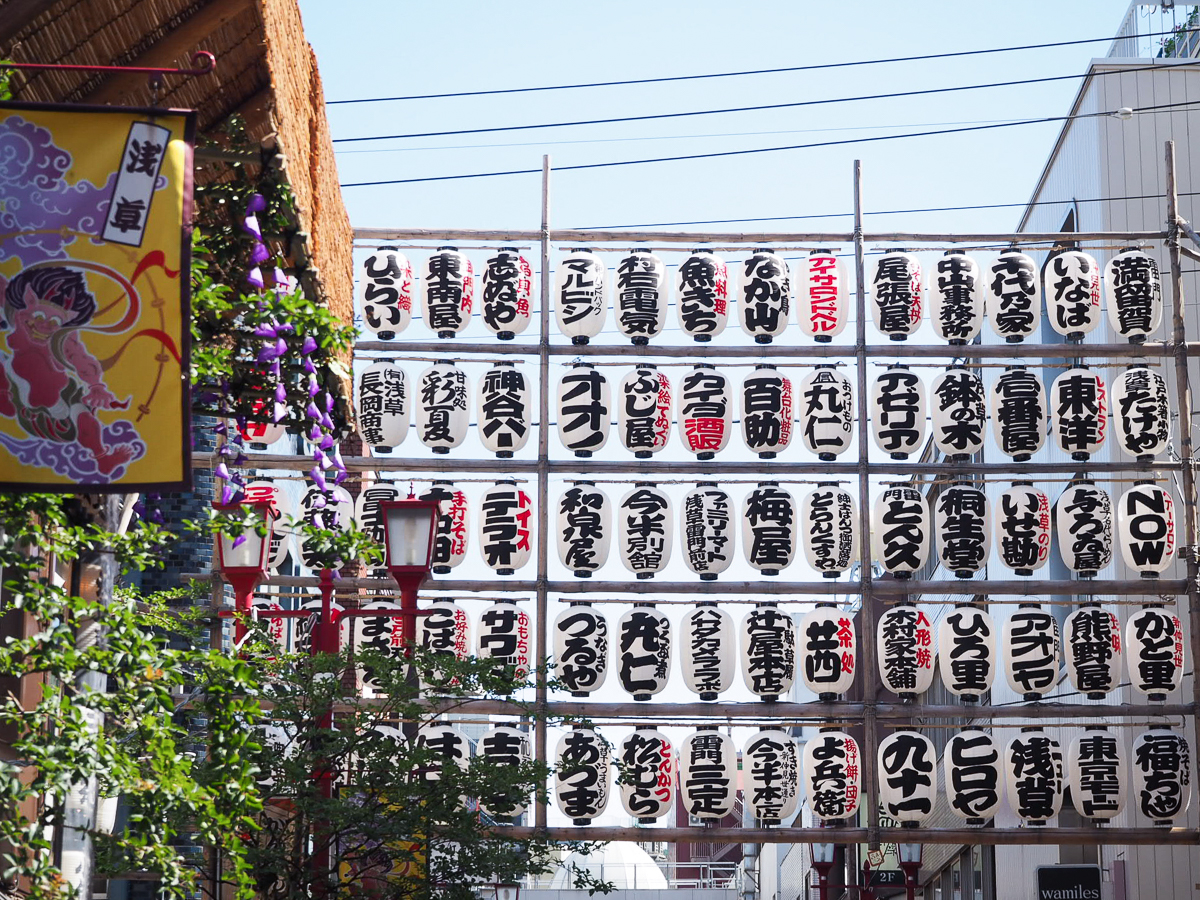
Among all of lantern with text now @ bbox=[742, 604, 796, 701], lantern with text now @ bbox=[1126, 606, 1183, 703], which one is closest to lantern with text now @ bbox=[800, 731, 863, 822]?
Answer: lantern with text now @ bbox=[742, 604, 796, 701]

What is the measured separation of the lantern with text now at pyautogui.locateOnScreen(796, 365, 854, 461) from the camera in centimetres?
2269

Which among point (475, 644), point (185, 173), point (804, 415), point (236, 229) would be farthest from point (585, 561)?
point (185, 173)

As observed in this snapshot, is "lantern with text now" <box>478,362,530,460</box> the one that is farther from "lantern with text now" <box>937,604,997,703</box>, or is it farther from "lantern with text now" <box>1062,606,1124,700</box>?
"lantern with text now" <box>1062,606,1124,700</box>

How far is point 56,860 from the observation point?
409 inches

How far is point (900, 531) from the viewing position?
74.4 ft

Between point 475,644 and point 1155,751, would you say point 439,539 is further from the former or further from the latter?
point 1155,751

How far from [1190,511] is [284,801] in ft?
46.8

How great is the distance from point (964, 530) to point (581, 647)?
18.5 feet

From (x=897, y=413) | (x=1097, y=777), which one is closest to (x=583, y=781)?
(x=897, y=413)

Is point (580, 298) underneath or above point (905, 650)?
above

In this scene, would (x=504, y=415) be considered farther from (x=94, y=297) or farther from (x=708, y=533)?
(x=94, y=297)

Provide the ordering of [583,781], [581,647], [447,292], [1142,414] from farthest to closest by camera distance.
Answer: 1. [447,292]
2. [1142,414]
3. [581,647]
4. [583,781]

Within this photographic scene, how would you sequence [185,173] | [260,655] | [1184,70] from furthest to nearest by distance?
[1184,70] → [260,655] → [185,173]

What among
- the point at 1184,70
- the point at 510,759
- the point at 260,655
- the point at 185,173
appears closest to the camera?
the point at 185,173
